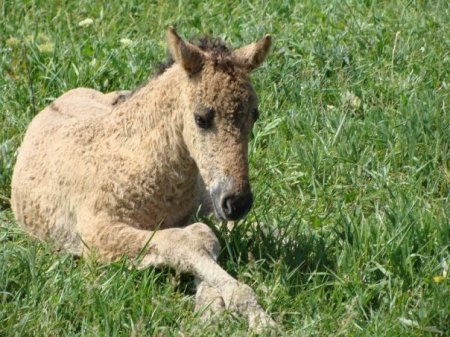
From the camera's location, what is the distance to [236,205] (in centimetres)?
602

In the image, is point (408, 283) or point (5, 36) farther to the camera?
point (5, 36)

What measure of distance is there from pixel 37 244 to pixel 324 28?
3.50 meters

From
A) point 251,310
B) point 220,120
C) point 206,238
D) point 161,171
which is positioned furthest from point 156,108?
point 251,310

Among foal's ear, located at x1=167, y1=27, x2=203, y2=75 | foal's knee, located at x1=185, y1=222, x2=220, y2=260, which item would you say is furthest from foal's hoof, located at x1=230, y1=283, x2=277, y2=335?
foal's ear, located at x1=167, y1=27, x2=203, y2=75

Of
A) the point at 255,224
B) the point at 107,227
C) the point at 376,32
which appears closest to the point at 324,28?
the point at 376,32

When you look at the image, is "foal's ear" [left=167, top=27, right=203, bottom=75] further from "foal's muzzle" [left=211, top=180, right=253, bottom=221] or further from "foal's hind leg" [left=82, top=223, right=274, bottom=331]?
"foal's hind leg" [left=82, top=223, right=274, bottom=331]

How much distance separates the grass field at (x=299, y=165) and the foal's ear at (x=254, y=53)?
906mm

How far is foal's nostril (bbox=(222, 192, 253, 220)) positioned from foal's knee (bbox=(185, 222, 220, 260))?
0.23m

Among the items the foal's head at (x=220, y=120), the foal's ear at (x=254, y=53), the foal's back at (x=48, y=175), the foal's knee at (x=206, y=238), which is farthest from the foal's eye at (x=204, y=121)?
the foal's back at (x=48, y=175)

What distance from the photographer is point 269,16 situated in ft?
31.4

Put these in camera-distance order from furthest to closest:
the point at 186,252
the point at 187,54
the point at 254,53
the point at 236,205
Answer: the point at 254,53 → the point at 187,54 → the point at 186,252 → the point at 236,205

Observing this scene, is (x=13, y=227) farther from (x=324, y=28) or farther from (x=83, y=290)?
(x=324, y=28)

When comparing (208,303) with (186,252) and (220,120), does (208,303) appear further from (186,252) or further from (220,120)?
(220,120)

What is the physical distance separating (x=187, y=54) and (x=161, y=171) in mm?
700
